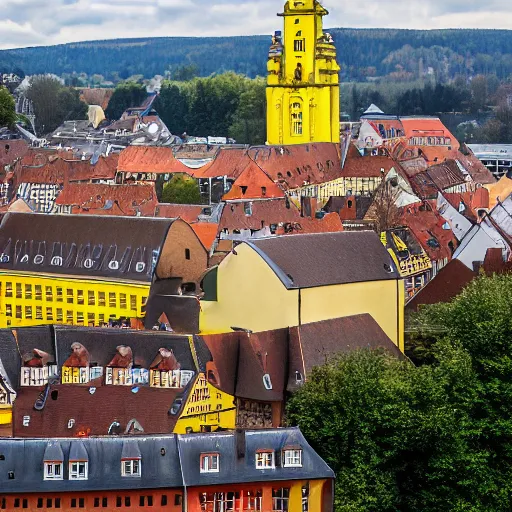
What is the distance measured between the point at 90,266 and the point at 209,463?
27210 millimetres

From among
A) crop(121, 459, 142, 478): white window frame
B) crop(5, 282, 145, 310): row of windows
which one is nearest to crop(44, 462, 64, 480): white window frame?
crop(121, 459, 142, 478): white window frame

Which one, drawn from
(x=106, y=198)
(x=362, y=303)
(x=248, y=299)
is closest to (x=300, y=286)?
(x=248, y=299)

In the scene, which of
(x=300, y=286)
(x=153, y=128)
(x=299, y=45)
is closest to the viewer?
(x=300, y=286)

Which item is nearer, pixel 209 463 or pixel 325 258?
pixel 209 463

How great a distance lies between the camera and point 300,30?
13950 centimetres

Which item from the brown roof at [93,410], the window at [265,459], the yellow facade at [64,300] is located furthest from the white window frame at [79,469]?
the yellow facade at [64,300]

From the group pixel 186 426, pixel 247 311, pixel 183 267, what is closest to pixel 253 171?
pixel 183 267

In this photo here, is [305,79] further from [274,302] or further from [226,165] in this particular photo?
[274,302]

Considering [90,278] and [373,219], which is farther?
[373,219]

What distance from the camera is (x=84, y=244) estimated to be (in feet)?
275

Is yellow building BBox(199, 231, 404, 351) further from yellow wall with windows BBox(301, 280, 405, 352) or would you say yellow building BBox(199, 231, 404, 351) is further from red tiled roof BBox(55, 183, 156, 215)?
red tiled roof BBox(55, 183, 156, 215)

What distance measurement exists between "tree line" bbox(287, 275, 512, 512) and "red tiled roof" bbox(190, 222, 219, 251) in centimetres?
2549

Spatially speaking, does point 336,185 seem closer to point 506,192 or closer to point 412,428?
point 506,192

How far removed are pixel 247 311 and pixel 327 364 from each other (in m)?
6.72
